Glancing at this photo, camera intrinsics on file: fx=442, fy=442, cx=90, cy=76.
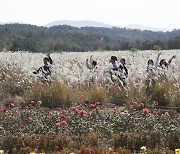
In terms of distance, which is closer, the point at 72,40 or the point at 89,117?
the point at 89,117

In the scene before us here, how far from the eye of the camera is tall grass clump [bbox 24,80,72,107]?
35.0 feet

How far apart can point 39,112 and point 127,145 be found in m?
2.79

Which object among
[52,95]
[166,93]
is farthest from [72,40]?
[166,93]

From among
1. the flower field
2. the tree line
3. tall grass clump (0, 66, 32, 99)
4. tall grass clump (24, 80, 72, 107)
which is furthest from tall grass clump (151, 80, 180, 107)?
the tree line

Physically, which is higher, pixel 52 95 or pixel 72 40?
pixel 72 40

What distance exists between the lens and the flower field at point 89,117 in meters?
6.39

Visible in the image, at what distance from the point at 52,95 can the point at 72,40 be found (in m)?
97.3

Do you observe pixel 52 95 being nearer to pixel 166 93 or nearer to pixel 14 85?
pixel 14 85

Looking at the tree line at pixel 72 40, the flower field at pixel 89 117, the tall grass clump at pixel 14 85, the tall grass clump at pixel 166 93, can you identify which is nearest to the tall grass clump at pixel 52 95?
Answer: the flower field at pixel 89 117

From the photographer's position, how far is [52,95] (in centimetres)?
1076

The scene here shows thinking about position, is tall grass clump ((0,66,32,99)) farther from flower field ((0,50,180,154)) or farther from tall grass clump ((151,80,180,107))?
tall grass clump ((151,80,180,107))

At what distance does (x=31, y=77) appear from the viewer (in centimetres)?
1222

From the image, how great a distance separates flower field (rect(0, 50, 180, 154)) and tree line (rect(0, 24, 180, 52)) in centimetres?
2340

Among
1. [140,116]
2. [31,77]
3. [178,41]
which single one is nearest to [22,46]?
[178,41]
